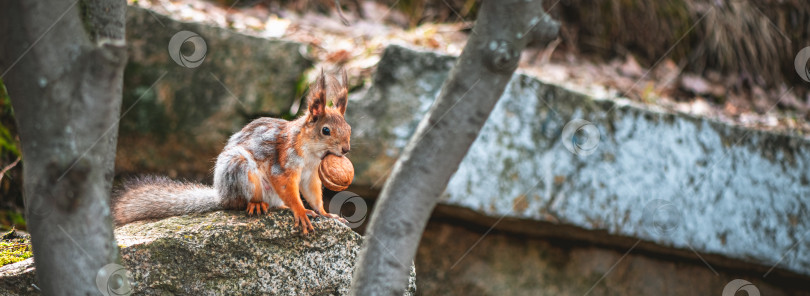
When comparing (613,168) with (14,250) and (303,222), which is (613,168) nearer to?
(303,222)

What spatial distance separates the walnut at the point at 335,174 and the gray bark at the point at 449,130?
0.57 metres

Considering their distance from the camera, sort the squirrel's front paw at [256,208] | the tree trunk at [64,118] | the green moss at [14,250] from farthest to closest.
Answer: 1. the squirrel's front paw at [256,208]
2. the green moss at [14,250]
3. the tree trunk at [64,118]

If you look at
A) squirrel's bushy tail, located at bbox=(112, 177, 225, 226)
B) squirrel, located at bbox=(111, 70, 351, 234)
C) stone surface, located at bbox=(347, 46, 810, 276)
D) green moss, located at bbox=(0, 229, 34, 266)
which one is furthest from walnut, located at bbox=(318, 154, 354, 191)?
stone surface, located at bbox=(347, 46, 810, 276)

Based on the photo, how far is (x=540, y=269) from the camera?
147 inches

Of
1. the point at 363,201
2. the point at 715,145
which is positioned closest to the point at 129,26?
the point at 363,201

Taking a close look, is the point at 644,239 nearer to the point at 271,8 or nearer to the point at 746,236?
the point at 746,236

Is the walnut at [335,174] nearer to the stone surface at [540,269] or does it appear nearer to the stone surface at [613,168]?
the stone surface at [613,168]

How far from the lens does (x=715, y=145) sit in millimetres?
3859

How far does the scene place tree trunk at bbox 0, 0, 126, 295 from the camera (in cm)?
130

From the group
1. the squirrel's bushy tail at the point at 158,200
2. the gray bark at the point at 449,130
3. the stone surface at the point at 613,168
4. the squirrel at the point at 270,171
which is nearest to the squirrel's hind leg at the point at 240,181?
the squirrel at the point at 270,171

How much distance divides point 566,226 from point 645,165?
59cm

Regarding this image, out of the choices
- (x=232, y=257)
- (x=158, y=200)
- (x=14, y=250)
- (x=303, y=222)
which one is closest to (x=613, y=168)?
(x=303, y=222)

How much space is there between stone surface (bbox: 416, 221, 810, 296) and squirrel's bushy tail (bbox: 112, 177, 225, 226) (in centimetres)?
143

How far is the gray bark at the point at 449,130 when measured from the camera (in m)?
1.52
